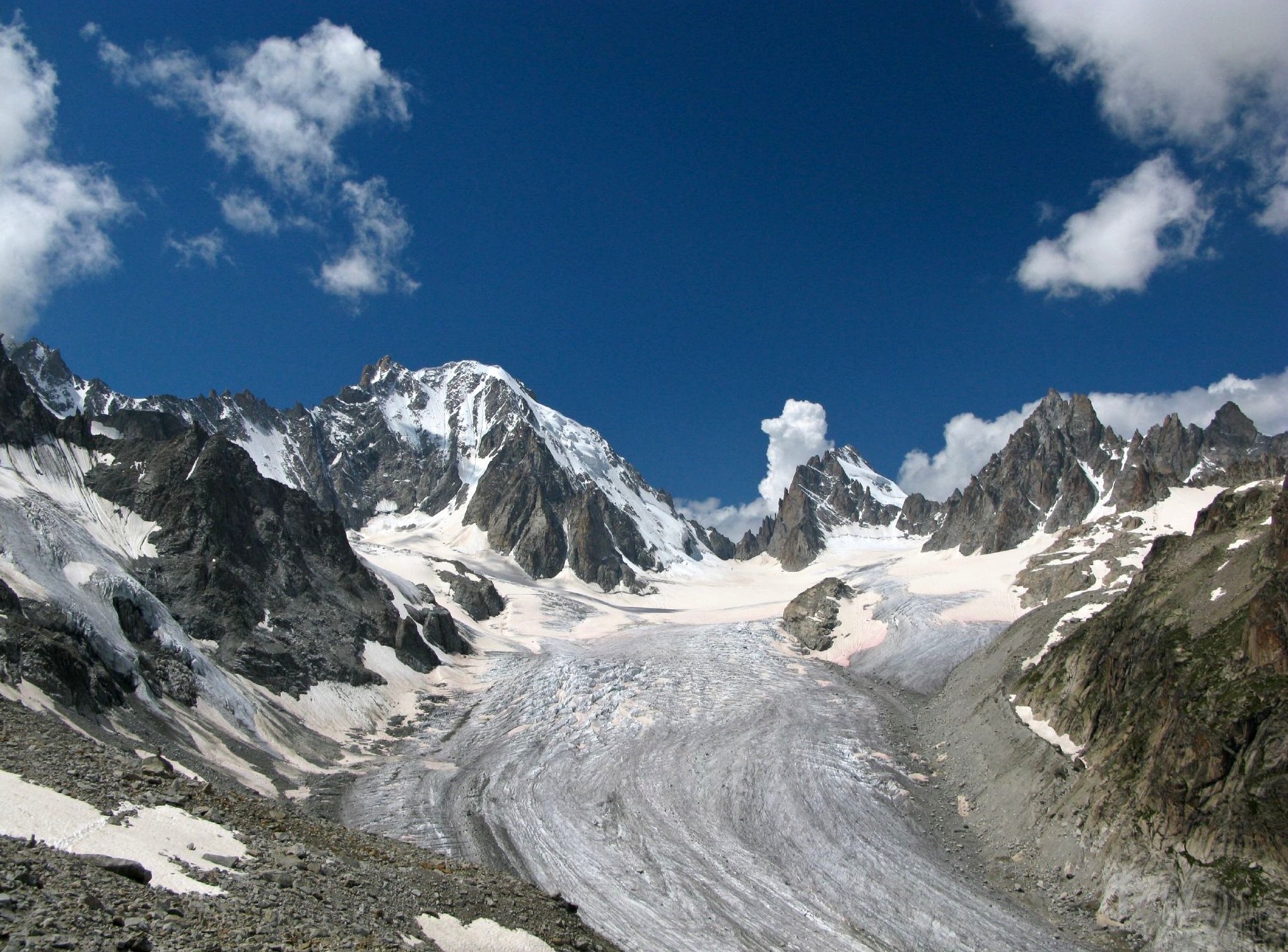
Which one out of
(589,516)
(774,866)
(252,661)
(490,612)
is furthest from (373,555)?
(774,866)

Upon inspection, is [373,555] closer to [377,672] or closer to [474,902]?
[377,672]

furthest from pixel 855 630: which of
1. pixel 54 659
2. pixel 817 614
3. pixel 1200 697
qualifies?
pixel 54 659

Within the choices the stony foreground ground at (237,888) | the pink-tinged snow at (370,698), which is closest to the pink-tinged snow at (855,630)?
the pink-tinged snow at (370,698)

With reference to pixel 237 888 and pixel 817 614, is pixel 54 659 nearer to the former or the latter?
pixel 237 888

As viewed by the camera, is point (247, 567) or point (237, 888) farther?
point (247, 567)

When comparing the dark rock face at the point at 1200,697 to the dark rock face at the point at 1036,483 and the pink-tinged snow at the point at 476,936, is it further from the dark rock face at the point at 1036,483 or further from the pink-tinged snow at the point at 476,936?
the dark rock face at the point at 1036,483
